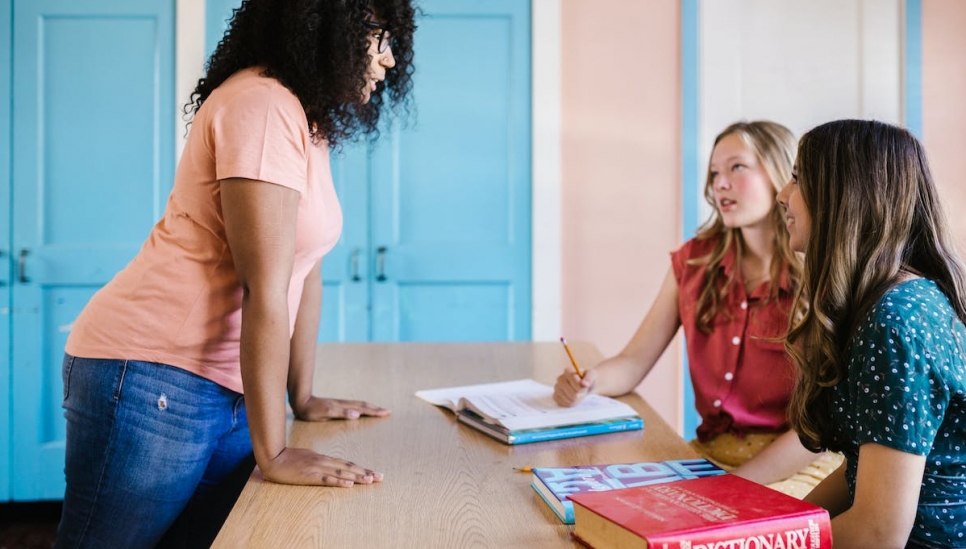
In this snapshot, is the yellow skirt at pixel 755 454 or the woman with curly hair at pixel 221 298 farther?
the yellow skirt at pixel 755 454

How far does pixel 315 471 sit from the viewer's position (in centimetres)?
124

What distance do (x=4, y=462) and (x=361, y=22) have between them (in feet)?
8.79

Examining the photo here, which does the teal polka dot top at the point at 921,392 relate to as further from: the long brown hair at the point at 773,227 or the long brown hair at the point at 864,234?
the long brown hair at the point at 773,227

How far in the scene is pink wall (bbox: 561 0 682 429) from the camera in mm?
3422

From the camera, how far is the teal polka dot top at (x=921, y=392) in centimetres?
105

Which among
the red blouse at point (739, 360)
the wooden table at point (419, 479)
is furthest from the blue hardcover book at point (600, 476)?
the red blouse at point (739, 360)

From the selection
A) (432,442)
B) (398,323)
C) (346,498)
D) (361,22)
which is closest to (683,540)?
(346,498)

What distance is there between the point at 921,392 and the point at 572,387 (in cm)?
71

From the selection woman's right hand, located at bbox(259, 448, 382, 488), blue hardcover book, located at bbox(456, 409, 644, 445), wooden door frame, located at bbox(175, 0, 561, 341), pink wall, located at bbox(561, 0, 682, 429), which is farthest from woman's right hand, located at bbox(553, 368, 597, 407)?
pink wall, located at bbox(561, 0, 682, 429)

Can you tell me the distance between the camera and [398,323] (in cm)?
339

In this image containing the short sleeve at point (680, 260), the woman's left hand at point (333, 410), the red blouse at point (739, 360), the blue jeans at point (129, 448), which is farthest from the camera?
the short sleeve at point (680, 260)

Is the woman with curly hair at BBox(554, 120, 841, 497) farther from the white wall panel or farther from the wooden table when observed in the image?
the white wall panel

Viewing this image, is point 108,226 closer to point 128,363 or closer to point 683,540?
point 128,363

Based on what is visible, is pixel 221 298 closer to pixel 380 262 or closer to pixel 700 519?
pixel 700 519
